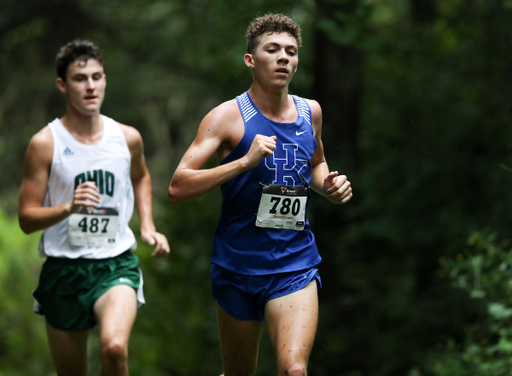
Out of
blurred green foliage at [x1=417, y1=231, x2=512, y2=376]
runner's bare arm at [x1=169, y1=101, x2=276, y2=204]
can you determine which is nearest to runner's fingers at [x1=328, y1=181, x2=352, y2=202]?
runner's bare arm at [x1=169, y1=101, x2=276, y2=204]

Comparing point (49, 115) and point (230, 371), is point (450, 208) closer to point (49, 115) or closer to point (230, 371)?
point (230, 371)

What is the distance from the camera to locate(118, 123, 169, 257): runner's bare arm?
4.28 metres

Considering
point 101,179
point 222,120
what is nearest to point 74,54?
point 101,179

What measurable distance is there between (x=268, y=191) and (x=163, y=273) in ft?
23.1

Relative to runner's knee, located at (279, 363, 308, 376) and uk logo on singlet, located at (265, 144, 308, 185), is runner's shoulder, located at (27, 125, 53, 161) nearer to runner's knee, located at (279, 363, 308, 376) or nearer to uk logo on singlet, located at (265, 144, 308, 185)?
uk logo on singlet, located at (265, 144, 308, 185)

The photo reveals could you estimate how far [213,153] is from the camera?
3297mm

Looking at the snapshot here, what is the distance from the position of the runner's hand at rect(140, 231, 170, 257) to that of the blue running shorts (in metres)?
0.68

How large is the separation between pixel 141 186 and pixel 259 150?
70.8 inches

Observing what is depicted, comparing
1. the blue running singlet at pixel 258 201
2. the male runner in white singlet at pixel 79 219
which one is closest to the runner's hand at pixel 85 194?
the male runner in white singlet at pixel 79 219

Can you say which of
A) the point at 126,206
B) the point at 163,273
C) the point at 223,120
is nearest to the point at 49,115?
the point at 163,273

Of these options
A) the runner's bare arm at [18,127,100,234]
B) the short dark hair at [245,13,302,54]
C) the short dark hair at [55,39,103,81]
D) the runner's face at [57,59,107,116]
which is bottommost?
the runner's bare arm at [18,127,100,234]

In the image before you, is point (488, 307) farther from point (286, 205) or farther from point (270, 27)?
point (270, 27)

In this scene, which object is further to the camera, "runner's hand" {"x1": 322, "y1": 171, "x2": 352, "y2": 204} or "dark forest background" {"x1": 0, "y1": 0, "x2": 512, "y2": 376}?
"dark forest background" {"x1": 0, "y1": 0, "x2": 512, "y2": 376}

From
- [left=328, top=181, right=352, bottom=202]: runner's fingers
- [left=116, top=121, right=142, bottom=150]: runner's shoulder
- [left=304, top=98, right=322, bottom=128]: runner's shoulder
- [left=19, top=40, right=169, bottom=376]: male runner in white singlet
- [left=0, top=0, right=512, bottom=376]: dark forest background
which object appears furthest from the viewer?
[left=0, top=0, right=512, bottom=376]: dark forest background
